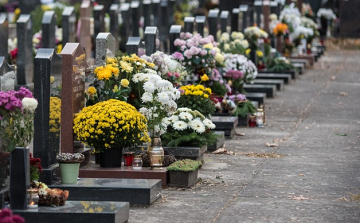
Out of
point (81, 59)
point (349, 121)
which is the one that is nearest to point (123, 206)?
point (81, 59)

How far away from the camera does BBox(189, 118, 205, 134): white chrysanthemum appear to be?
1268 centimetres

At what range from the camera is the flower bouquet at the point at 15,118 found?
30.6ft

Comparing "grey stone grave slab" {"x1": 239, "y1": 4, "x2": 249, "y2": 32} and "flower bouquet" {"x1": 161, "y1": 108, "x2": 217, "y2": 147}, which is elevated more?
"grey stone grave slab" {"x1": 239, "y1": 4, "x2": 249, "y2": 32}

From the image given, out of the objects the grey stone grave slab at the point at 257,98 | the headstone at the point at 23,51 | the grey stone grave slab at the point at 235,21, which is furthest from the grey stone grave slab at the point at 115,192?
the grey stone grave slab at the point at 235,21

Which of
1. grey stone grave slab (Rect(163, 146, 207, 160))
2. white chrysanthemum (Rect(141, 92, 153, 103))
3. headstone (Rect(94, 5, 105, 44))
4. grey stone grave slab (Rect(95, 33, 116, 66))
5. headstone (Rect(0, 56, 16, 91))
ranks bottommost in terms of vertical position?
grey stone grave slab (Rect(163, 146, 207, 160))

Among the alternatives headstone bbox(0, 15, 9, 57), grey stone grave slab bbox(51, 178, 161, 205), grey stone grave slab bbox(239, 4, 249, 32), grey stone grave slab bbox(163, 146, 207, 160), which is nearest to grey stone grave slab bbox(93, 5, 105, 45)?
grey stone grave slab bbox(239, 4, 249, 32)

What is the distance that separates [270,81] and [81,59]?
11.0 m

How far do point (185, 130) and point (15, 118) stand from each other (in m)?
3.70

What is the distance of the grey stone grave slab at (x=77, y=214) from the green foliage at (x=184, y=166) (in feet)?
5.97

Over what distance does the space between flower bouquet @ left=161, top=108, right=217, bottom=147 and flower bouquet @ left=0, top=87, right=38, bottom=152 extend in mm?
3355

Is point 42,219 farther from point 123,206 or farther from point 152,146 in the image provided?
point 152,146

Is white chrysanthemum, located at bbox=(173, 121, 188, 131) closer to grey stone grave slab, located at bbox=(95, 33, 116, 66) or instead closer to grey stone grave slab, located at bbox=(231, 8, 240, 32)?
grey stone grave slab, located at bbox=(95, 33, 116, 66)

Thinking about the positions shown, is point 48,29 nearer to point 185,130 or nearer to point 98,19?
point 98,19

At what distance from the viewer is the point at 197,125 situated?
1278 cm
